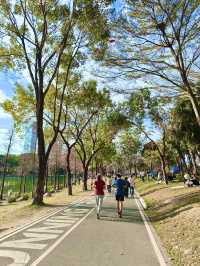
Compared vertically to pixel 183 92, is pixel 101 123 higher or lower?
higher

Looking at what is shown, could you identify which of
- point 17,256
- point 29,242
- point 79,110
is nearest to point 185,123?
point 79,110

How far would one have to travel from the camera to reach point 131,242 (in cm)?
1093

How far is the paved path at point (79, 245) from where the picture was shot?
8414mm

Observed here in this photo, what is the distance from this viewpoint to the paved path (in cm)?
841

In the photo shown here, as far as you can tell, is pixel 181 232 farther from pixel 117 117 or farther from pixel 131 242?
pixel 117 117

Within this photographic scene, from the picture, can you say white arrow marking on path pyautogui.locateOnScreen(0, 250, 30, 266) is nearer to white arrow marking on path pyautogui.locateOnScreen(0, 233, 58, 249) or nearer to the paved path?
the paved path

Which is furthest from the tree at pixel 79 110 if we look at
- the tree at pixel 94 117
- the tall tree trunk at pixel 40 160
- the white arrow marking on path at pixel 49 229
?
the white arrow marking on path at pixel 49 229

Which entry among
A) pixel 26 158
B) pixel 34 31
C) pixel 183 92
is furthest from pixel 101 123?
pixel 183 92

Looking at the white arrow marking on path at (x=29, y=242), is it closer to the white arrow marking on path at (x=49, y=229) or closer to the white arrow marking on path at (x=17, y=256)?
the white arrow marking on path at (x=17, y=256)

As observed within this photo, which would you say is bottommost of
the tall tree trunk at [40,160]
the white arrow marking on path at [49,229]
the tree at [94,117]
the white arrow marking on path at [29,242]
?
the white arrow marking on path at [29,242]

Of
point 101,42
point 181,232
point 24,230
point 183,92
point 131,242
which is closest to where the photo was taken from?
point 131,242

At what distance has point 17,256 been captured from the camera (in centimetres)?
866

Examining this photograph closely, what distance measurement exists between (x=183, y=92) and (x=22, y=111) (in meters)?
16.6

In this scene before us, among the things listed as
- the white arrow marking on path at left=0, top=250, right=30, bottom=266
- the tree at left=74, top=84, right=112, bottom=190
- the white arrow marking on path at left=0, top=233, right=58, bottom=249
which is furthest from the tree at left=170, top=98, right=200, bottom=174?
the white arrow marking on path at left=0, top=250, right=30, bottom=266
